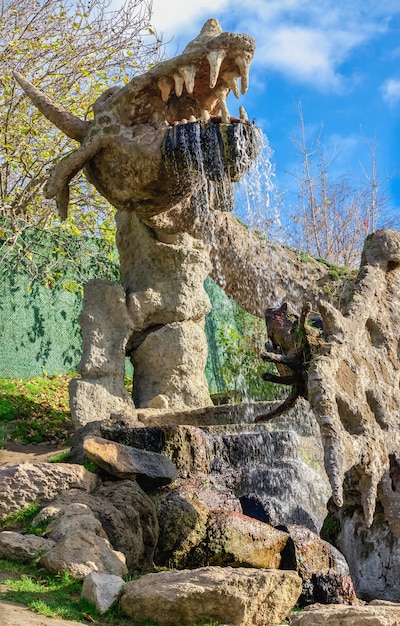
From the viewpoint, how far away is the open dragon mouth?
8.09 meters

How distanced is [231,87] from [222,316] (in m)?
8.07

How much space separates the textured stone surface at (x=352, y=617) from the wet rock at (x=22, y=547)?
1.79m

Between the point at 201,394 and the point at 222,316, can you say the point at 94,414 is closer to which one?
the point at 201,394

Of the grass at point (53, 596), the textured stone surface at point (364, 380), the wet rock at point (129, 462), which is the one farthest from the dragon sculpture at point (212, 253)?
the grass at point (53, 596)

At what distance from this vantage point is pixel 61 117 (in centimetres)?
929

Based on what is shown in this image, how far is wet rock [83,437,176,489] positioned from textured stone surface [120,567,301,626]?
1.69 meters

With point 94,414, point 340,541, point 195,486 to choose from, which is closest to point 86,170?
point 94,414

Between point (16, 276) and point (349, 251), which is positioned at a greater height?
point (349, 251)

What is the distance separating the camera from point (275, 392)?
11875mm

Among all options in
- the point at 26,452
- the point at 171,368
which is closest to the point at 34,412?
the point at 26,452

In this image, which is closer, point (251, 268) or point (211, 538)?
point (211, 538)

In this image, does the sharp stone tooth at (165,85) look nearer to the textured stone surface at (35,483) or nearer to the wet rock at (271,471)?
the wet rock at (271,471)

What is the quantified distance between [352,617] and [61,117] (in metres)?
6.65

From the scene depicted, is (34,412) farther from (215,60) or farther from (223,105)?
(215,60)
